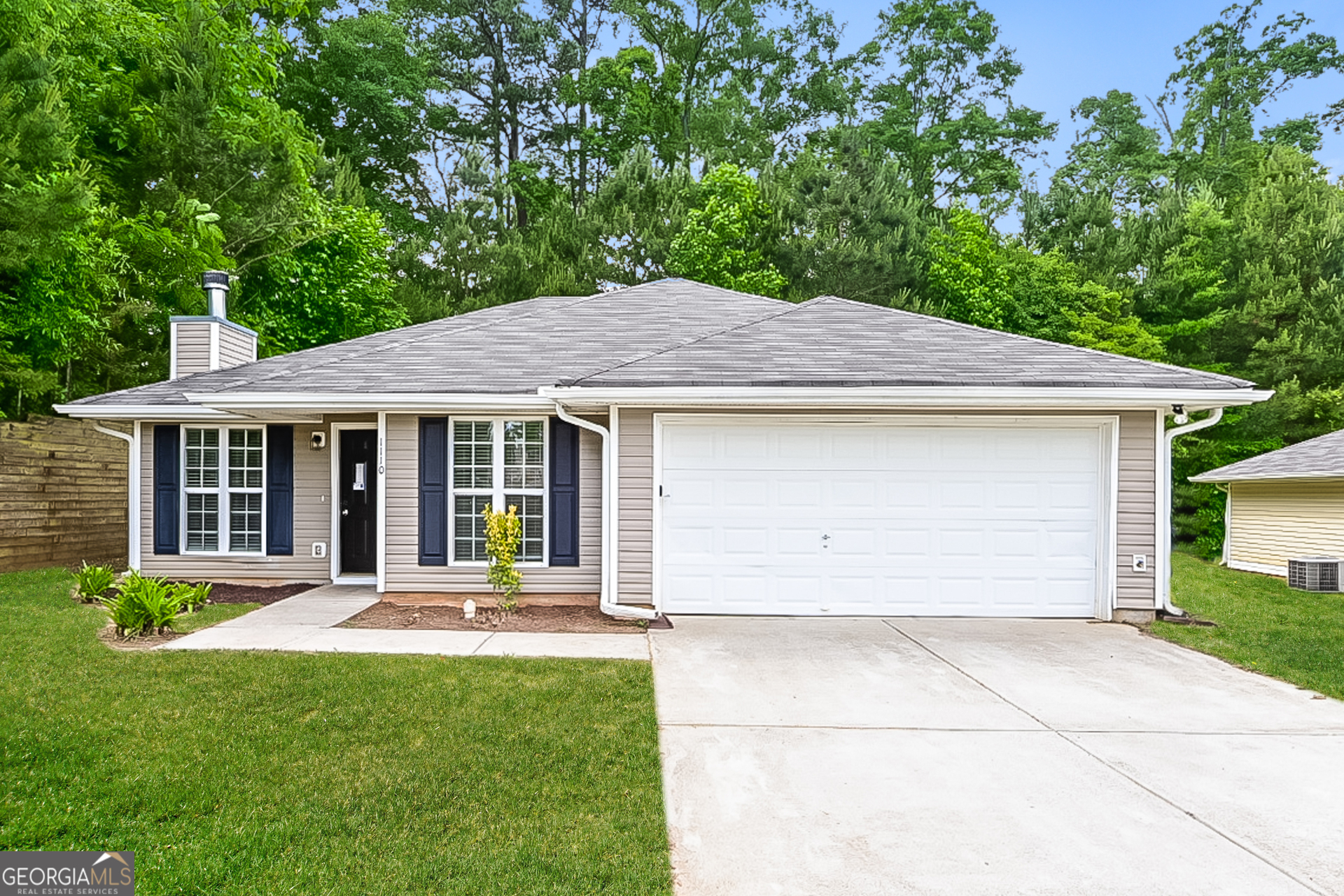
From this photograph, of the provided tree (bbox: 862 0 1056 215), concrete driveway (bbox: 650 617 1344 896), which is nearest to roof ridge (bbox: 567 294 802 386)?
concrete driveway (bbox: 650 617 1344 896)

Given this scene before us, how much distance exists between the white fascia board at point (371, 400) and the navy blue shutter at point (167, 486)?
197 cm

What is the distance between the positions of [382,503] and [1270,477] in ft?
44.7

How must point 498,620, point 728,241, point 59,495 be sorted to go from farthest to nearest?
point 728,241 → point 59,495 → point 498,620

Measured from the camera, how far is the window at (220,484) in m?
9.30

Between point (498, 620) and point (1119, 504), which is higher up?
point (1119, 504)

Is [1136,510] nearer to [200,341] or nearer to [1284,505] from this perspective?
[1284,505]

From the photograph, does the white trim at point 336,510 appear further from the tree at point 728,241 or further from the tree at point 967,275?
the tree at point 967,275

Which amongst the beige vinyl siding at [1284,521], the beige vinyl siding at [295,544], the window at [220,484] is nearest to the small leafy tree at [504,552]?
the beige vinyl siding at [295,544]

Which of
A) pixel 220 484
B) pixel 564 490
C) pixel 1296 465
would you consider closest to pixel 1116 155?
pixel 1296 465

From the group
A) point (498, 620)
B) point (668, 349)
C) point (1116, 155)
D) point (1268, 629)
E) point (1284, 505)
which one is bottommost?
point (1268, 629)

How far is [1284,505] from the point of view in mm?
12672

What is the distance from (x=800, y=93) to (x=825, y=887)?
87.8 feet

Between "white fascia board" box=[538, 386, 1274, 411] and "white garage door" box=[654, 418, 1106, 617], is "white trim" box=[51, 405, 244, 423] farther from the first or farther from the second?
"white garage door" box=[654, 418, 1106, 617]

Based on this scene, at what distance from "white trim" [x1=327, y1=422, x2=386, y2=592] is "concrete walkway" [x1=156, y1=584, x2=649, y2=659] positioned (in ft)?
6.44
